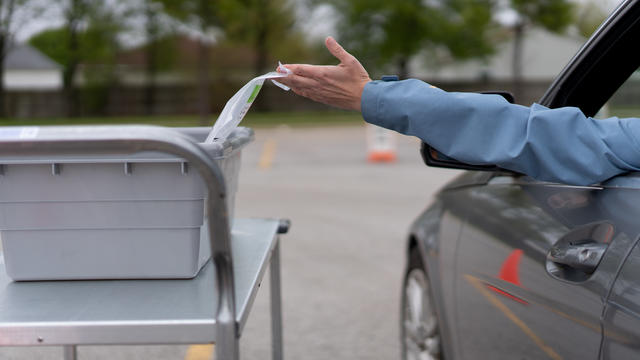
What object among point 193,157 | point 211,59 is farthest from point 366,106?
point 211,59

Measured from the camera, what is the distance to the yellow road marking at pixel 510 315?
192 centimetres

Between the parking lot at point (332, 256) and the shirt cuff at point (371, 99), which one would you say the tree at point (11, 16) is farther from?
the shirt cuff at point (371, 99)

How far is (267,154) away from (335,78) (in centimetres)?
1510

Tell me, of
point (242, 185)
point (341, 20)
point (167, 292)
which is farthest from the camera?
point (341, 20)

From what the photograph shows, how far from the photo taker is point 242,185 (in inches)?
435

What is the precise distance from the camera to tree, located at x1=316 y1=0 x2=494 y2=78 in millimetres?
42750

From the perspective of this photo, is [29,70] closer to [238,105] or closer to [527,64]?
[527,64]

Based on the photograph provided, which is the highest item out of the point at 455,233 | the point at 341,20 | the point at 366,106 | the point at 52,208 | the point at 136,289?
the point at 366,106

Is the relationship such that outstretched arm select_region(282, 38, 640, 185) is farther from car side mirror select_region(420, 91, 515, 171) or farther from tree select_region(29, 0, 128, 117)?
tree select_region(29, 0, 128, 117)

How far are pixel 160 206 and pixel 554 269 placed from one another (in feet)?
3.58

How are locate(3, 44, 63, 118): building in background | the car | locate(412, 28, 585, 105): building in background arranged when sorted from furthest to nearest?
locate(3, 44, 63, 118): building in background, locate(412, 28, 585, 105): building in background, the car

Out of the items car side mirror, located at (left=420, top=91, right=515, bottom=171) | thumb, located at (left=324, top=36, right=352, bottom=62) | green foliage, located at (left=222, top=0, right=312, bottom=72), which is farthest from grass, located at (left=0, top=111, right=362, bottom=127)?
thumb, located at (left=324, top=36, right=352, bottom=62)

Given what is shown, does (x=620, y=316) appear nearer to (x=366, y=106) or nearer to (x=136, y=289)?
(x=366, y=106)

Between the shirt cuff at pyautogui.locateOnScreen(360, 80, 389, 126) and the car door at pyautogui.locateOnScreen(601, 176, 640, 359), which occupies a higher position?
the shirt cuff at pyautogui.locateOnScreen(360, 80, 389, 126)
